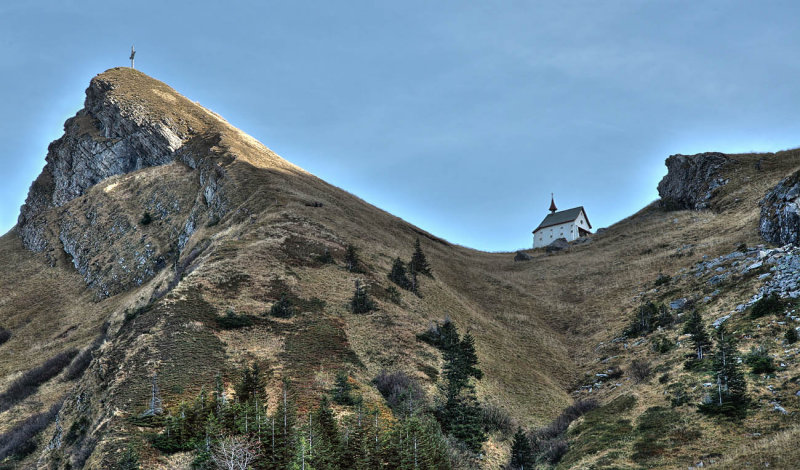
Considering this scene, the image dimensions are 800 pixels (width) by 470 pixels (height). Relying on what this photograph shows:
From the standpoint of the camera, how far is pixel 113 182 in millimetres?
86750

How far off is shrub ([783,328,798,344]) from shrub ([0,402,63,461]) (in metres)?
48.1

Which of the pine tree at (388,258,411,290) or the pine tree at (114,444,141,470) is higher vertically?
the pine tree at (388,258,411,290)

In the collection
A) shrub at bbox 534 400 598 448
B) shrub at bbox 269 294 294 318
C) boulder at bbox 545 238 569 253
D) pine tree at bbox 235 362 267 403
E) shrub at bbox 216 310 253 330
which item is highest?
boulder at bbox 545 238 569 253

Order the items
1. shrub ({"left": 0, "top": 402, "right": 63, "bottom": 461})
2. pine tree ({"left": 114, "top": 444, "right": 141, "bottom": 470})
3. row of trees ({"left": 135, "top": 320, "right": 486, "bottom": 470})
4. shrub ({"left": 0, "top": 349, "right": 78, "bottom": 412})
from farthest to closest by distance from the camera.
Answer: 1. shrub ({"left": 0, "top": 349, "right": 78, "bottom": 412})
2. shrub ({"left": 0, "top": 402, "right": 63, "bottom": 461})
3. row of trees ({"left": 135, "top": 320, "right": 486, "bottom": 470})
4. pine tree ({"left": 114, "top": 444, "right": 141, "bottom": 470})

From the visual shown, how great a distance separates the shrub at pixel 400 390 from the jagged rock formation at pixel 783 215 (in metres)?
35.9

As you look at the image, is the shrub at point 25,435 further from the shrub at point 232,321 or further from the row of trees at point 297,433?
the row of trees at point 297,433

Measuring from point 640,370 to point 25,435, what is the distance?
43522mm

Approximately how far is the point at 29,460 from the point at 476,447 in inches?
1089

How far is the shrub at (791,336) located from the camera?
104ft

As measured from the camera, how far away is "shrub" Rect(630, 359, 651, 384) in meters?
37.7

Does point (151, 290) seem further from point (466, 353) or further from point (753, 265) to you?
point (753, 265)

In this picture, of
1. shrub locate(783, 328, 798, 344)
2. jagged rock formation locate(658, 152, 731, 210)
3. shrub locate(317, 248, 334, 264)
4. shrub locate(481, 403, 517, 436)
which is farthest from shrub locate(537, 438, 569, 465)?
jagged rock formation locate(658, 152, 731, 210)

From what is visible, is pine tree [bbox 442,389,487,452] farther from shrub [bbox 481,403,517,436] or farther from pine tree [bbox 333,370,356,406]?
pine tree [bbox 333,370,356,406]

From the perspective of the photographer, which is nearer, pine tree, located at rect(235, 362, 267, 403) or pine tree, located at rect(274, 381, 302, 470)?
pine tree, located at rect(274, 381, 302, 470)
